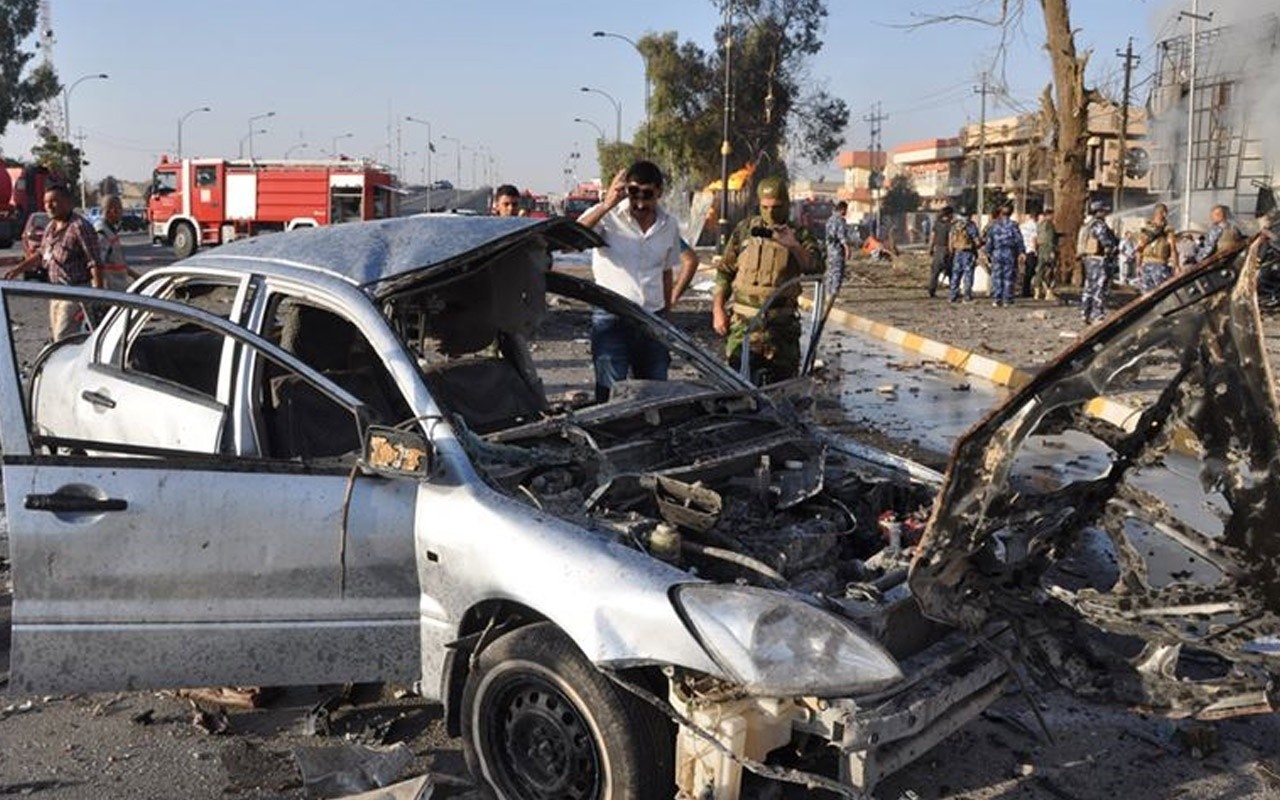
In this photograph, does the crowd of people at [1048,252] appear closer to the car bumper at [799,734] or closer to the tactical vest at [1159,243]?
the tactical vest at [1159,243]

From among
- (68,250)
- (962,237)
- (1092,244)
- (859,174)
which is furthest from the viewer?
(859,174)

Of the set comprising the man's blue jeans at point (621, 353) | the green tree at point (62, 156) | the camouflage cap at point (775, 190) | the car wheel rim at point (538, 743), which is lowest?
the car wheel rim at point (538, 743)

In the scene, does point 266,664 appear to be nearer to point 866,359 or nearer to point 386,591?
point 386,591

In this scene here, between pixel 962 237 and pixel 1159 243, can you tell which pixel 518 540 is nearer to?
pixel 1159 243

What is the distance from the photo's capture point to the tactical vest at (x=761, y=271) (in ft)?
20.0

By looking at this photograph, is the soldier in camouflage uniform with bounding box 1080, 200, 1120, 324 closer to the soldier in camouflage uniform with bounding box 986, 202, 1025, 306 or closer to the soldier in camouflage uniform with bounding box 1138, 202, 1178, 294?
the soldier in camouflage uniform with bounding box 1138, 202, 1178, 294

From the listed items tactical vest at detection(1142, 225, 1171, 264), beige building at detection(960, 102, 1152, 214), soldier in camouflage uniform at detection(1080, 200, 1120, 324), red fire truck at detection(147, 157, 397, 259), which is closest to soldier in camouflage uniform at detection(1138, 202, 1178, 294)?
tactical vest at detection(1142, 225, 1171, 264)

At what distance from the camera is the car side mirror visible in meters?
3.14

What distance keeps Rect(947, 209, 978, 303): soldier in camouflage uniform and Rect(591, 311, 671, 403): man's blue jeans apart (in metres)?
15.9

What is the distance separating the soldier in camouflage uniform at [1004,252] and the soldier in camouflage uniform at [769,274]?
44.8 ft

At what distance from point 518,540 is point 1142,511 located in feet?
5.86

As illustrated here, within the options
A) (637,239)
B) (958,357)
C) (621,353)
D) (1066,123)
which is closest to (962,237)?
(1066,123)

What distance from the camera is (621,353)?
5605 millimetres

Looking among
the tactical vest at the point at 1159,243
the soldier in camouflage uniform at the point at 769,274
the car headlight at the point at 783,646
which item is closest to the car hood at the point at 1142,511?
the car headlight at the point at 783,646
